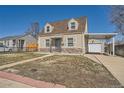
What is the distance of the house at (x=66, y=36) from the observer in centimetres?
1981

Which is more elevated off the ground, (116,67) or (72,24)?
(72,24)

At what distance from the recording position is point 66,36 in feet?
67.9

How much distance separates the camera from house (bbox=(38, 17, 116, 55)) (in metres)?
19.8

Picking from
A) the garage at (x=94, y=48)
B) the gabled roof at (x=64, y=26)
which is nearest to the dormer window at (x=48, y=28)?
the gabled roof at (x=64, y=26)

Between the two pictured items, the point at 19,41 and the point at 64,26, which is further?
the point at 19,41

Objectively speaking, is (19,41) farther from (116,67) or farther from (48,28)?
(116,67)

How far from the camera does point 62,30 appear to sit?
2152 cm

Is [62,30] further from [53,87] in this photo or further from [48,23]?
[53,87]

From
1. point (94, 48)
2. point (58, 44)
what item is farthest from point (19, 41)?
point (94, 48)

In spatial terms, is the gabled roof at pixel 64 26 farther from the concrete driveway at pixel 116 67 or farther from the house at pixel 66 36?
the concrete driveway at pixel 116 67

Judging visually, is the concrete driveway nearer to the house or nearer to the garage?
the house

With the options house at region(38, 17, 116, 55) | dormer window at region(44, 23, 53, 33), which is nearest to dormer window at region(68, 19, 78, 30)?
house at region(38, 17, 116, 55)
